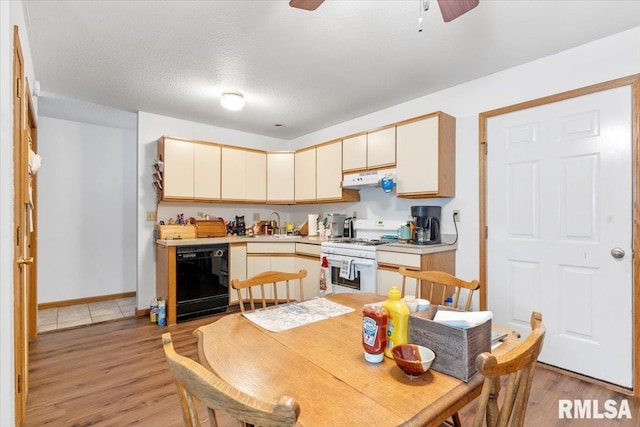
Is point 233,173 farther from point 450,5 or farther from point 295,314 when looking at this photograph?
point 450,5

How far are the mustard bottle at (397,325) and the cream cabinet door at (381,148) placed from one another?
2.45 metres

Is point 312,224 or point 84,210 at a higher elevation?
point 84,210

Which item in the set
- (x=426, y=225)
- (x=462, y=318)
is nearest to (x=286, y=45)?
(x=426, y=225)

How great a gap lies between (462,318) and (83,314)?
441 centimetres

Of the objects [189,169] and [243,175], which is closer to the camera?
[189,169]

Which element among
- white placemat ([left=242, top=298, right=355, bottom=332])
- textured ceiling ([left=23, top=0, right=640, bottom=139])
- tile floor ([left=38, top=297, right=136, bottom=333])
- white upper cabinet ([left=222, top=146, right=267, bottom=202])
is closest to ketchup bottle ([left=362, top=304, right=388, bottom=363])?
white placemat ([left=242, top=298, right=355, bottom=332])

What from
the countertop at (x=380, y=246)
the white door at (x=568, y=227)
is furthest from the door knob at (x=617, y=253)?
the countertop at (x=380, y=246)

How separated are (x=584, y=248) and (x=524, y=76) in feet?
4.64

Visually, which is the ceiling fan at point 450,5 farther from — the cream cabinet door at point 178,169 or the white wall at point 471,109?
the cream cabinet door at point 178,169

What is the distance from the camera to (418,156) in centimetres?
304

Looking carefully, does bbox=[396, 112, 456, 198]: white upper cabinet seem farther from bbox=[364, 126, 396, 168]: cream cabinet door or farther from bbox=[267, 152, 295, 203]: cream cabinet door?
bbox=[267, 152, 295, 203]: cream cabinet door

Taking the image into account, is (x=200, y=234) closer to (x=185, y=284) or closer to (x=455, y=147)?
(x=185, y=284)

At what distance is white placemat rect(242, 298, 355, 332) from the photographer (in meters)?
1.29
